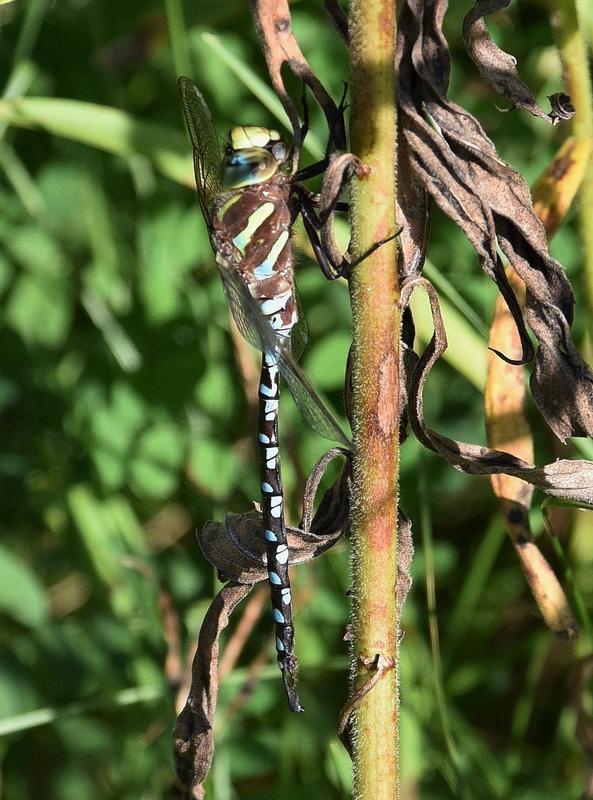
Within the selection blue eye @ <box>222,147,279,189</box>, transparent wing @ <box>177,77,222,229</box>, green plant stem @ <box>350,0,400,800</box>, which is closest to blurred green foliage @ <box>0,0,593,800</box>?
transparent wing @ <box>177,77,222,229</box>

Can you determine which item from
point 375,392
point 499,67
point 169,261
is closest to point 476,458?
point 375,392

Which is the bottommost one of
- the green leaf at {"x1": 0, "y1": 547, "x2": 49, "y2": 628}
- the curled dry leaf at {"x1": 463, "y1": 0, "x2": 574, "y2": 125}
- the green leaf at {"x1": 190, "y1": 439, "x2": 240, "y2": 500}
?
the green leaf at {"x1": 0, "y1": 547, "x2": 49, "y2": 628}

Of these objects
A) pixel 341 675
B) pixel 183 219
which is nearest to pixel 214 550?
pixel 341 675

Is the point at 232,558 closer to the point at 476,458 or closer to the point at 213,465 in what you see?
the point at 476,458

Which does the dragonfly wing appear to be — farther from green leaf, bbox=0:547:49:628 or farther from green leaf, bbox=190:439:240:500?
green leaf, bbox=0:547:49:628

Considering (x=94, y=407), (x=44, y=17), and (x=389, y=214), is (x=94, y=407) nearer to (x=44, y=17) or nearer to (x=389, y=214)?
(x=44, y=17)

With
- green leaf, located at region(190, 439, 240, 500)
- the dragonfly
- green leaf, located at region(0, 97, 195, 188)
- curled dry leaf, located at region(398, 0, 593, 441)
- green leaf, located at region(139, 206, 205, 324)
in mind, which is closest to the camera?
curled dry leaf, located at region(398, 0, 593, 441)

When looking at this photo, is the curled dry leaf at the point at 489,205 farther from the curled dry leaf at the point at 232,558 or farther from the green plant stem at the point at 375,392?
the curled dry leaf at the point at 232,558

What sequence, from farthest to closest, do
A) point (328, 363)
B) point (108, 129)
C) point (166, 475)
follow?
point (166, 475)
point (328, 363)
point (108, 129)
